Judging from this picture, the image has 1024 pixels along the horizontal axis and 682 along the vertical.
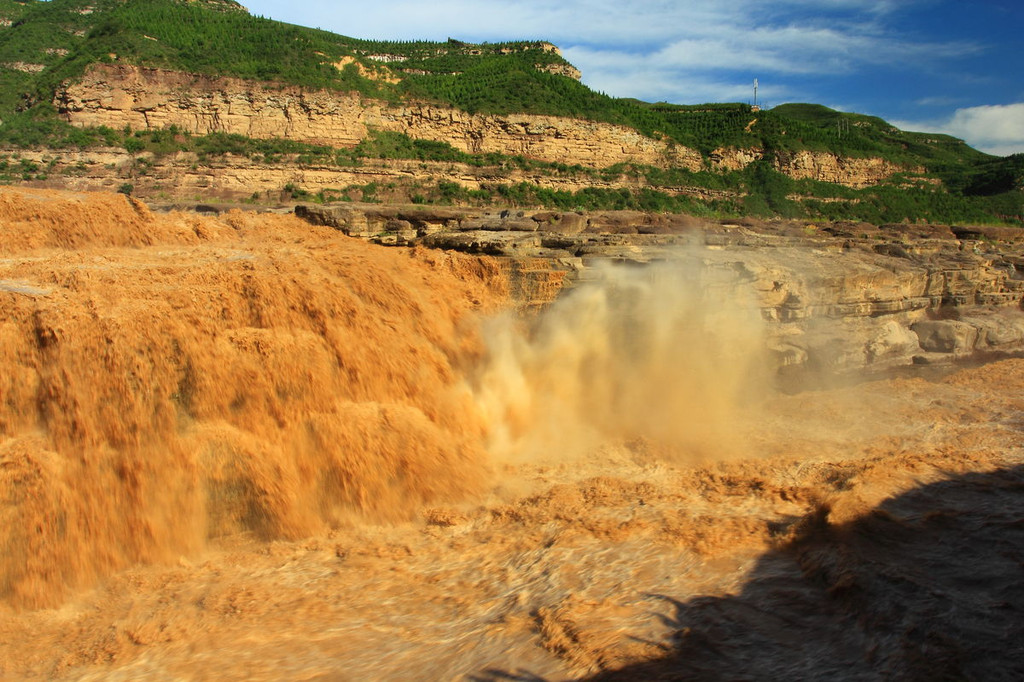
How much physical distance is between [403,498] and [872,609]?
4446 mm

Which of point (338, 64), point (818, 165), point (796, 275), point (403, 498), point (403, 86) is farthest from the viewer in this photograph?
point (818, 165)

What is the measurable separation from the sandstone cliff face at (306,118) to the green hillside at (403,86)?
879 mm

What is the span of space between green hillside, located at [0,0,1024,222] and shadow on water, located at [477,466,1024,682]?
32599 millimetres

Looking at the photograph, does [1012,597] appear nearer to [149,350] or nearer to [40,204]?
[149,350]

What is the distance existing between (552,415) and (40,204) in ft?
23.6

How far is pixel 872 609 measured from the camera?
15.7 feet

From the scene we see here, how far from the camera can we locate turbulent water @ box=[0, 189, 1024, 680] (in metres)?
4.88

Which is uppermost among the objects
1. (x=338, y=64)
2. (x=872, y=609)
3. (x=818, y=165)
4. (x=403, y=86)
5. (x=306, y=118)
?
(x=338, y=64)

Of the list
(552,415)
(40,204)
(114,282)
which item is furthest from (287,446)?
(40,204)

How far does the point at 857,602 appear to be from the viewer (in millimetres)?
4957

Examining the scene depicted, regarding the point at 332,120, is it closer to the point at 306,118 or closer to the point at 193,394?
the point at 306,118

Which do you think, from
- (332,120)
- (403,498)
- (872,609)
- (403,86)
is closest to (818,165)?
(403,86)

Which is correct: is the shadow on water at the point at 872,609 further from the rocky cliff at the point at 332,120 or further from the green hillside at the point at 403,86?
the rocky cliff at the point at 332,120

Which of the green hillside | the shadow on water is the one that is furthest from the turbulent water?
the green hillside
